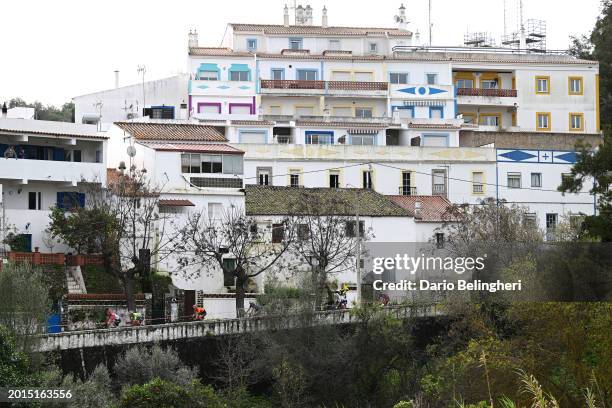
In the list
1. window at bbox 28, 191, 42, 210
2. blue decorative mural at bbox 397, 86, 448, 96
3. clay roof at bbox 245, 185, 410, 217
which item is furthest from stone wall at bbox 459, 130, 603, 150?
window at bbox 28, 191, 42, 210

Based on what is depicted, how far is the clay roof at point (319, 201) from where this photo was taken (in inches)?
2211

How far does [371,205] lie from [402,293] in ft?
18.3

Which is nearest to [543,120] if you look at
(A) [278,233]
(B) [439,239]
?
(B) [439,239]

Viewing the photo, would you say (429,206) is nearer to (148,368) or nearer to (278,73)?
(278,73)

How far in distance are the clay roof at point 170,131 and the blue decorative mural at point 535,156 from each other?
1517 cm

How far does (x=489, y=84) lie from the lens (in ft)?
255

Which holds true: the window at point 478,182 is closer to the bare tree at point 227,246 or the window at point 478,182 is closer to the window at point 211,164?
the bare tree at point 227,246

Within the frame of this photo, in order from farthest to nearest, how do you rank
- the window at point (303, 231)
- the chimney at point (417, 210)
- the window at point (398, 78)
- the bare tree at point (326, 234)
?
the window at point (398, 78), the chimney at point (417, 210), the window at point (303, 231), the bare tree at point (326, 234)

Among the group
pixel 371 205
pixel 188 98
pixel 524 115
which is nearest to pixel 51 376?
pixel 371 205

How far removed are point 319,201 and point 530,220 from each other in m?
12.5

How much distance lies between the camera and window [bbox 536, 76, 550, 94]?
7700 centimetres

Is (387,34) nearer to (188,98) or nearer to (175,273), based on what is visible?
(188,98)

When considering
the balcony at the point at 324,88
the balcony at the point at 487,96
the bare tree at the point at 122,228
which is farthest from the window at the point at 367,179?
the bare tree at the point at 122,228

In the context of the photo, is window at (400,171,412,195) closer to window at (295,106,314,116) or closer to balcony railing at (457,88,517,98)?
window at (295,106,314,116)
